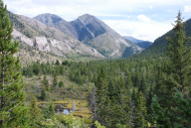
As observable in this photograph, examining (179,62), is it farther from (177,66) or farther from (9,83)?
(9,83)

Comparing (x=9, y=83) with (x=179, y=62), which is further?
(x=179, y=62)

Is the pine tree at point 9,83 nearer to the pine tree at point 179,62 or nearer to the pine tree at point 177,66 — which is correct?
the pine tree at point 177,66

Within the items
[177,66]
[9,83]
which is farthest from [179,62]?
[9,83]

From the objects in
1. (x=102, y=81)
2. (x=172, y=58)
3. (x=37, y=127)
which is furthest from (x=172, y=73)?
(x=102, y=81)

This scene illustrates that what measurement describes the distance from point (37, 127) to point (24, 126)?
21.0 m

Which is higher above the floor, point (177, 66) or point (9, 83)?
point (177, 66)

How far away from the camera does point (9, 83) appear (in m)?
29.1

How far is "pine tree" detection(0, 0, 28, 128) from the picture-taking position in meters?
28.1

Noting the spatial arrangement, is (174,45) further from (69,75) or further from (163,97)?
(69,75)

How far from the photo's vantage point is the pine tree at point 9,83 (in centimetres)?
2814

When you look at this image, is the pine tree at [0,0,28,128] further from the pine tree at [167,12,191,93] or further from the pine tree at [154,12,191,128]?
the pine tree at [167,12,191,93]

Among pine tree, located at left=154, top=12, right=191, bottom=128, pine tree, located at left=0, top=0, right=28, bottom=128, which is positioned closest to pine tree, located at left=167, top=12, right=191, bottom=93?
pine tree, located at left=154, top=12, right=191, bottom=128

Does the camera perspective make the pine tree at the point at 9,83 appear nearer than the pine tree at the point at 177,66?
Yes

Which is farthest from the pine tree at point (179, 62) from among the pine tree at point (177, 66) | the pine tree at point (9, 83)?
the pine tree at point (9, 83)
